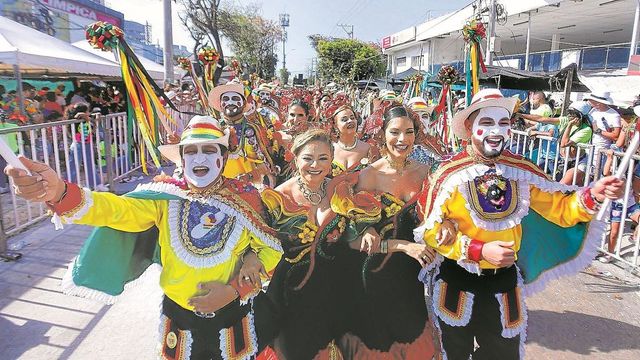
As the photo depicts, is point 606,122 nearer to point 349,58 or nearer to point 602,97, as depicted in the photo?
point 602,97

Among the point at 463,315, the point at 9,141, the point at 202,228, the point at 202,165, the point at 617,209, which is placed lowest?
the point at 463,315

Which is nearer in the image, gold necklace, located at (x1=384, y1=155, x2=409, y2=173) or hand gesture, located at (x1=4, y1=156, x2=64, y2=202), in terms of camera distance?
hand gesture, located at (x1=4, y1=156, x2=64, y2=202)

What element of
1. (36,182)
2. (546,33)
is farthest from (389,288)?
(546,33)

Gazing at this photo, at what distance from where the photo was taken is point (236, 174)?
14.4 feet

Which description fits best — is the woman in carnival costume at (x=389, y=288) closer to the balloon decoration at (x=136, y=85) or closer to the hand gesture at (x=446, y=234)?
the hand gesture at (x=446, y=234)

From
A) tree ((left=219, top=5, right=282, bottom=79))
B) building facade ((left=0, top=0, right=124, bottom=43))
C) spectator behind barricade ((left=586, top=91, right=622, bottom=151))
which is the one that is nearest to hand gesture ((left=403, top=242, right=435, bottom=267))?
spectator behind barricade ((left=586, top=91, right=622, bottom=151))

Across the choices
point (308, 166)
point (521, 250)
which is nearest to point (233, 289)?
point (308, 166)

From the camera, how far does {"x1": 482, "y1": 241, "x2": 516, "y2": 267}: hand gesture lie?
2350 millimetres

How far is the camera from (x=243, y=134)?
4965 mm

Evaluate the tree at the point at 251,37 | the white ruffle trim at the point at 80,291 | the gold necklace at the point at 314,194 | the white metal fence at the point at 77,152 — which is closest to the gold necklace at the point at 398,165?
the gold necklace at the point at 314,194

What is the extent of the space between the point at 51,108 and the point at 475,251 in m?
10.6

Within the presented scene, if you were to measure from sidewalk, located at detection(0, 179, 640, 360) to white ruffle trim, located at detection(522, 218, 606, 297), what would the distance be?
801 mm

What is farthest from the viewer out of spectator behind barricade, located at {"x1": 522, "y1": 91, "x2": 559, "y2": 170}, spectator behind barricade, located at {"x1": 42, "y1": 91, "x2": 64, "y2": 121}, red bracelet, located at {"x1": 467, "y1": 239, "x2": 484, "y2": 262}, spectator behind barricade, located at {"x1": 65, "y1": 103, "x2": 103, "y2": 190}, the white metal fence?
spectator behind barricade, located at {"x1": 42, "y1": 91, "x2": 64, "y2": 121}

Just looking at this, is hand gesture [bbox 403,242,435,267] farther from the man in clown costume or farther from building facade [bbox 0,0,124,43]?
building facade [bbox 0,0,124,43]
